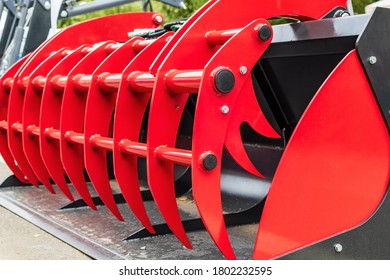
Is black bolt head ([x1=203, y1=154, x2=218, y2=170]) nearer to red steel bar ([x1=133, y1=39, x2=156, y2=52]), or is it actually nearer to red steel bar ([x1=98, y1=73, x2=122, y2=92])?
red steel bar ([x1=98, y1=73, x2=122, y2=92])

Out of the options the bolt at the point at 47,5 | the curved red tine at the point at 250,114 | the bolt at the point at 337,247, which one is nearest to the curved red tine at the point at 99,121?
the curved red tine at the point at 250,114

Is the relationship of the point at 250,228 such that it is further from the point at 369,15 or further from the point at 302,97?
the point at 369,15

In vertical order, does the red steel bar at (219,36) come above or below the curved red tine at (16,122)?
above

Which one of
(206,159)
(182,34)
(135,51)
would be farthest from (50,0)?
(206,159)

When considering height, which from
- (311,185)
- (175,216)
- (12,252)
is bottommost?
(12,252)

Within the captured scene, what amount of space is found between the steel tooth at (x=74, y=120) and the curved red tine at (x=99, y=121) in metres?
0.18

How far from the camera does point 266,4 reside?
2359 millimetres

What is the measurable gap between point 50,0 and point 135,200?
2318mm

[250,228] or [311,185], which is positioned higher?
[311,185]

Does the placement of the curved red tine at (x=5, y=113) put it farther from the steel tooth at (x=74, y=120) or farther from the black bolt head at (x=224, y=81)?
the black bolt head at (x=224, y=81)

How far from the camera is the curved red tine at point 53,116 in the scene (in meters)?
3.33

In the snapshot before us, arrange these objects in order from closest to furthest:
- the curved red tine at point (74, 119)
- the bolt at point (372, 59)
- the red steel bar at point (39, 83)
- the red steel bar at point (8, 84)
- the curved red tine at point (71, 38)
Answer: the bolt at point (372, 59), the curved red tine at point (74, 119), the red steel bar at point (39, 83), the curved red tine at point (71, 38), the red steel bar at point (8, 84)

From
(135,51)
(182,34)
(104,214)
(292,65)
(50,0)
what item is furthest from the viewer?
(50,0)

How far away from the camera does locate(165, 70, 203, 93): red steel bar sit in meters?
2.14
